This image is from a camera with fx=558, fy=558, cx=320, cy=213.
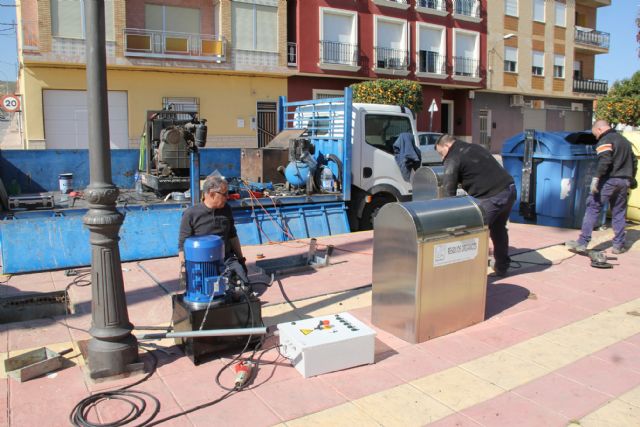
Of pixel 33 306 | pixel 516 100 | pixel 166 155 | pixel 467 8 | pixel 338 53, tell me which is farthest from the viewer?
pixel 516 100

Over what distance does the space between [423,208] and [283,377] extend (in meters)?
1.80

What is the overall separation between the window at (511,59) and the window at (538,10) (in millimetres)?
3193

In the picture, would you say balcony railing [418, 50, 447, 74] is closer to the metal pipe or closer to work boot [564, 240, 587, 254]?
work boot [564, 240, 587, 254]

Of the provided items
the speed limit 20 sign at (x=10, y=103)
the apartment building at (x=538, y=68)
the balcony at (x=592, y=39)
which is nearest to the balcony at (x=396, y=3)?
the apartment building at (x=538, y=68)

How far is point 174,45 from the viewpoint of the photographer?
2381cm

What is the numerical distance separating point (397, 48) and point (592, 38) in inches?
775

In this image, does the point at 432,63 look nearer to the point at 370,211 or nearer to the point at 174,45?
the point at 174,45

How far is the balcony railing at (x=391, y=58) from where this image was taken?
28953 mm

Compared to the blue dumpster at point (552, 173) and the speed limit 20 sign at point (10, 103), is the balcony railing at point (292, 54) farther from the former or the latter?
the blue dumpster at point (552, 173)

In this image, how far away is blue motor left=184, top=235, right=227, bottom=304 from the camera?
14.2ft

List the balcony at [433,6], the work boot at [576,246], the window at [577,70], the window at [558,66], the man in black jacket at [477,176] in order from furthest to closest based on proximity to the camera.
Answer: the window at [577,70]
the window at [558,66]
the balcony at [433,6]
the work boot at [576,246]
the man in black jacket at [477,176]

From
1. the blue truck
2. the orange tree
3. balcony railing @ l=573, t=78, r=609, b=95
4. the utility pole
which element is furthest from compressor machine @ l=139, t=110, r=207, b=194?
balcony railing @ l=573, t=78, r=609, b=95

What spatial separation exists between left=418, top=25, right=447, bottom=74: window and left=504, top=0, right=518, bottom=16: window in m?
6.50

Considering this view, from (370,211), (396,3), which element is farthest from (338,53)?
(370,211)
